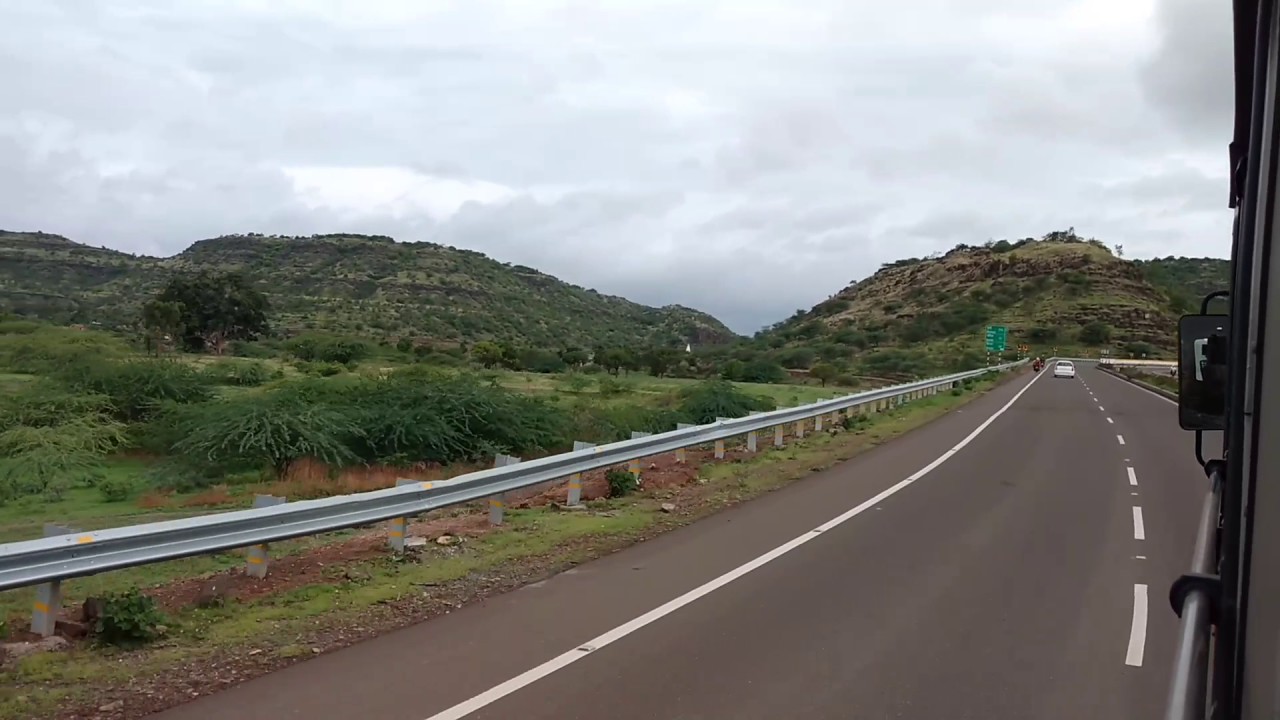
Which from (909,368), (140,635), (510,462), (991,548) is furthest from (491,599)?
(909,368)

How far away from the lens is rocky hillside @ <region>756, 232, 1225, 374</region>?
105 meters

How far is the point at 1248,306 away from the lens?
3.18 m

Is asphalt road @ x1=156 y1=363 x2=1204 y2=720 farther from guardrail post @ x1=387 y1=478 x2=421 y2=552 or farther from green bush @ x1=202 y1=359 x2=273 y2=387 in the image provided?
green bush @ x1=202 y1=359 x2=273 y2=387

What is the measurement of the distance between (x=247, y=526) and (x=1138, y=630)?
273 inches

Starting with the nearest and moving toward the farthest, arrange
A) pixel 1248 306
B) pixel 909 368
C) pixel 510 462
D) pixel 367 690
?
1. pixel 1248 306
2. pixel 367 690
3. pixel 510 462
4. pixel 909 368

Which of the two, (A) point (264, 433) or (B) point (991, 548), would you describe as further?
(A) point (264, 433)

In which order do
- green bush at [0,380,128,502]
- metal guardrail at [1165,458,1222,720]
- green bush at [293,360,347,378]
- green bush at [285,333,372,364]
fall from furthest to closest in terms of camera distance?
green bush at [285,333,372,364], green bush at [293,360,347,378], green bush at [0,380,128,502], metal guardrail at [1165,458,1222,720]

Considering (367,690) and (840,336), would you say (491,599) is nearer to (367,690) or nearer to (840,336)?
(367,690)

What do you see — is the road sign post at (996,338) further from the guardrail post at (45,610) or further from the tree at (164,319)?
the guardrail post at (45,610)

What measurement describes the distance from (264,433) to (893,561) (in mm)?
12159

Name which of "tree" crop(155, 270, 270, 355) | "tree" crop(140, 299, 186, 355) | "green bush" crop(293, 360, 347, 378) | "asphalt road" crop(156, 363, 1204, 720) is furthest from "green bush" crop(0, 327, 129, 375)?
"tree" crop(155, 270, 270, 355)

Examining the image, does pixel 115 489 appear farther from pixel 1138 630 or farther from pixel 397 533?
pixel 1138 630

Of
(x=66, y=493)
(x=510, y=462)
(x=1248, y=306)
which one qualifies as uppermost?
(x=1248, y=306)

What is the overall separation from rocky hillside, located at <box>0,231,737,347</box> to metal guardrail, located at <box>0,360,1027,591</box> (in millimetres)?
62671
